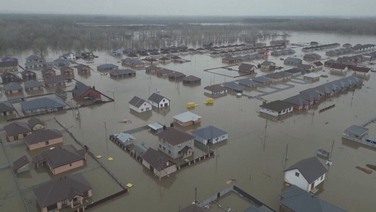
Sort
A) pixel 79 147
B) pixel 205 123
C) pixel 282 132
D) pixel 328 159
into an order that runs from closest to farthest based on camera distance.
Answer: pixel 328 159 → pixel 79 147 → pixel 282 132 → pixel 205 123

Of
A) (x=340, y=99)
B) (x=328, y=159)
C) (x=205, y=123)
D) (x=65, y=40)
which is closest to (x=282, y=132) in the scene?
(x=328, y=159)

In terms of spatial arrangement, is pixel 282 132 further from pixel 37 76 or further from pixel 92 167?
pixel 37 76

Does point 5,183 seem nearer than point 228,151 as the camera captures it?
Yes

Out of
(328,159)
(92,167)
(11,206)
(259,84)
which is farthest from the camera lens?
(259,84)

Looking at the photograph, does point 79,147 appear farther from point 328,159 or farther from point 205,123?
point 328,159

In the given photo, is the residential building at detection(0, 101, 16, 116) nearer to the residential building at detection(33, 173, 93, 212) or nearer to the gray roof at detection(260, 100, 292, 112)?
the residential building at detection(33, 173, 93, 212)

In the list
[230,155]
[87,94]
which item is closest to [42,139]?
[87,94]

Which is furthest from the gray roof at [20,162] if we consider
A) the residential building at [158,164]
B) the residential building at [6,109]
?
the residential building at [6,109]
